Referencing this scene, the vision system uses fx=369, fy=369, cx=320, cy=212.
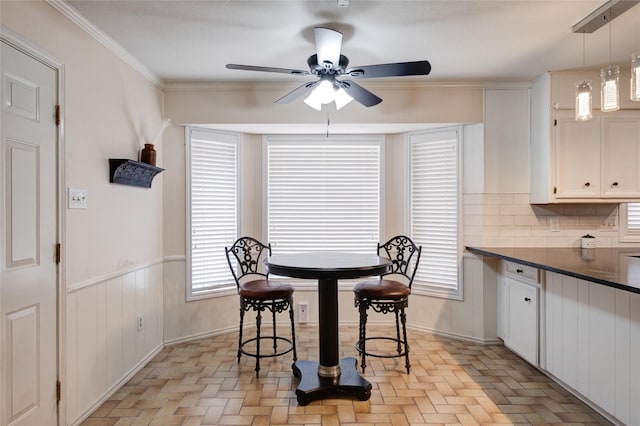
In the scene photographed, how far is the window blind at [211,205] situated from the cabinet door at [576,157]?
3052 mm

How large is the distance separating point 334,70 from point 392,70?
388mm

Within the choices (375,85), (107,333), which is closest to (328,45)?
(375,85)

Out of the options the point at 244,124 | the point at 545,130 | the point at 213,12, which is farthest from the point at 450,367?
the point at 213,12

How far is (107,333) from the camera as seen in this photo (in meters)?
2.51

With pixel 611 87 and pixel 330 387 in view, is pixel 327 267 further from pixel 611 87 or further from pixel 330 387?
pixel 611 87

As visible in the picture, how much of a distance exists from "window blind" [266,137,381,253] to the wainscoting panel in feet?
4.60

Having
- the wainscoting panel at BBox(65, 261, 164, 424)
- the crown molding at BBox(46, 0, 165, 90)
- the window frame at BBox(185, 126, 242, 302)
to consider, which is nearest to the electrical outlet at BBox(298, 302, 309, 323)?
the window frame at BBox(185, 126, 242, 302)

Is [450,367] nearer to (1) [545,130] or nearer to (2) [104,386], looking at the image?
(1) [545,130]

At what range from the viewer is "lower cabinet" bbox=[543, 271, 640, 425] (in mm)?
1966

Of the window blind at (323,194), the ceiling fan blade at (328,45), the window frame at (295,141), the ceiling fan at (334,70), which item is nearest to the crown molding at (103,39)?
the ceiling fan at (334,70)

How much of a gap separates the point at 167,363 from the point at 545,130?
150 inches

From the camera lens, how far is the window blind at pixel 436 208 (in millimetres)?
3660

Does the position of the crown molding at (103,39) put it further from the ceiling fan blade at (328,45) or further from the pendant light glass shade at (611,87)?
the pendant light glass shade at (611,87)

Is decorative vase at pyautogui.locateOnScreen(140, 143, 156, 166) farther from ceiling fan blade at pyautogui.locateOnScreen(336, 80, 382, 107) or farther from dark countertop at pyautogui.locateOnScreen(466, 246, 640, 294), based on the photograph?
dark countertop at pyautogui.locateOnScreen(466, 246, 640, 294)
